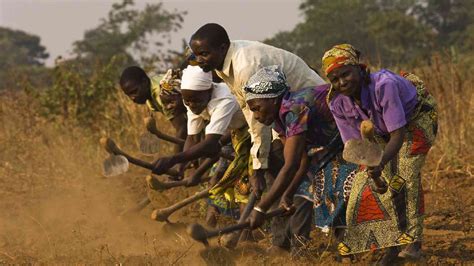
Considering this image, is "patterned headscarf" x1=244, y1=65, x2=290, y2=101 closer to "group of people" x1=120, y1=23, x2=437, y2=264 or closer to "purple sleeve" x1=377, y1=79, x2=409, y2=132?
"group of people" x1=120, y1=23, x2=437, y2=264

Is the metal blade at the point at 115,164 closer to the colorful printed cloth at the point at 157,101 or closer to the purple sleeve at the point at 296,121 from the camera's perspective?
the colorful printed cloth at the point at 157,101

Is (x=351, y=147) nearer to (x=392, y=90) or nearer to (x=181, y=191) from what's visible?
(x=392, y=90)

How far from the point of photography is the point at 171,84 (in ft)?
20.4

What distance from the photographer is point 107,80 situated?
34.1ft

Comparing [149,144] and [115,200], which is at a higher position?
[149,144]

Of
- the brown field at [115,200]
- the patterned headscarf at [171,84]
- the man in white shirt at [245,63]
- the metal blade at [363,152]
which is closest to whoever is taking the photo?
the metal blade at [363,152]

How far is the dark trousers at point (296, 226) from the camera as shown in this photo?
5156mm

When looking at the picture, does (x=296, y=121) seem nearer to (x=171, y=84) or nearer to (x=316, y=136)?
(x=316, y=136)

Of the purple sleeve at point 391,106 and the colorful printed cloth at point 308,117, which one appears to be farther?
the colorful printed cloth at point 308,117

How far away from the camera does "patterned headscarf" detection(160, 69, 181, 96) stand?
621 cm

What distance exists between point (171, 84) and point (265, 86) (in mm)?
1644

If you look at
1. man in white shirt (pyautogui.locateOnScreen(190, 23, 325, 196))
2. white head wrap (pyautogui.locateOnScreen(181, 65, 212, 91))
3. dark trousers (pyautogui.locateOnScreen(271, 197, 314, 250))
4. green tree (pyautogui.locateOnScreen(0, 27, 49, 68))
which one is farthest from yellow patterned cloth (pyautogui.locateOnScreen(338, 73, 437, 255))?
green tree (pyautogui.locateOnScreen(0, 27, 49, 68))

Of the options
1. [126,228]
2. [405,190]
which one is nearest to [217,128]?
[405,190]

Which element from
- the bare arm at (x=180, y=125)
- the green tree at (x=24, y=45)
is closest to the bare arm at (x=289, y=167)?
the bare arm at (x=180, y=125)
